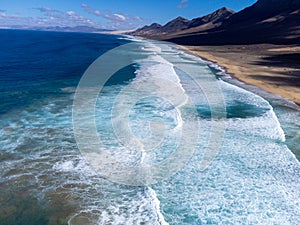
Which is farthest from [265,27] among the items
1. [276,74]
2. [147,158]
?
[147,158]

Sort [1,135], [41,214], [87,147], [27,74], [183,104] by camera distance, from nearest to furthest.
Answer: [41,214] → [87,147] → [1,135] → [183,104] → [27,74]

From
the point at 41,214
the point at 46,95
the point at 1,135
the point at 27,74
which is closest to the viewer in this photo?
the point at 41,214

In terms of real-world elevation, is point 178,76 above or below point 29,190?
below

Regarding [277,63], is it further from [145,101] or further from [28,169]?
[28,169]

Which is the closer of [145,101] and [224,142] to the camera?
[224,142]

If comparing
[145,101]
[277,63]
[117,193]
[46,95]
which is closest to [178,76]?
[145,101]

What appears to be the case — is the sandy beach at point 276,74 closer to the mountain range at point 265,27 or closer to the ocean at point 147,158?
the ocean at point 147,158

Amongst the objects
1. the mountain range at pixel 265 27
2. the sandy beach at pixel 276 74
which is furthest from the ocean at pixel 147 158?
the mountain range at pixel 265 27

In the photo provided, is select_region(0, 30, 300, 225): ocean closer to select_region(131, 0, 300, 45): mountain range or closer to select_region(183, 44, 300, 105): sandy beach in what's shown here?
select_region(183, 44, 300, 105): sandy beach

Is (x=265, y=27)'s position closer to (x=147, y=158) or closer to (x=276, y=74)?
(x=276, y=74)
